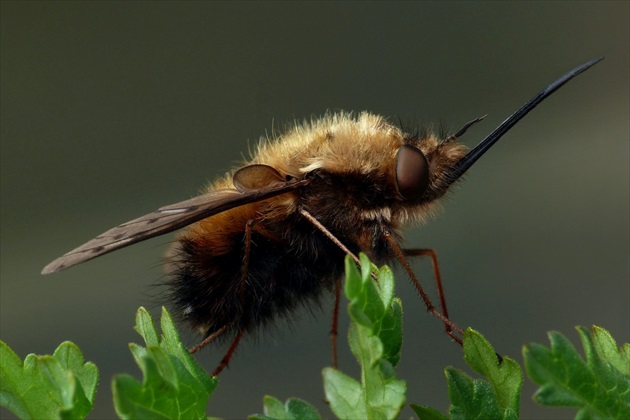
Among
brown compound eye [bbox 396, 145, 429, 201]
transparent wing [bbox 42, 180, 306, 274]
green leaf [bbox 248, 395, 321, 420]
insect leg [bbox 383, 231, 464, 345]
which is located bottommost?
insect leg [bbox 383, 231, 464, 345]

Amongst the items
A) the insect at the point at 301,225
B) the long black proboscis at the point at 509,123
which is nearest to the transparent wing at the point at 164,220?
the insect at the point at 301,225

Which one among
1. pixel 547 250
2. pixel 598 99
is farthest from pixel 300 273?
pixel 598 99

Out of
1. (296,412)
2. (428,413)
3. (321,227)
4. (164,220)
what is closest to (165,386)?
(296,412)

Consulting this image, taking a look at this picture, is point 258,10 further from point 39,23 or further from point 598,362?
point 598,362

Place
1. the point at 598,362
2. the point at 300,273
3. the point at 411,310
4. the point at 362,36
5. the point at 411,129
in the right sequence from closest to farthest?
the point at 598,362 → the point at 300,273 → the point at 411,129 → the point at 411,310 → the point at 362,36

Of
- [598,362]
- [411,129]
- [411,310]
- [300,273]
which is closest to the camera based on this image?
[598,362]

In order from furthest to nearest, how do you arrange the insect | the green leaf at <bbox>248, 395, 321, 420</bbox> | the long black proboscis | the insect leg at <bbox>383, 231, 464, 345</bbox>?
the insect, the insect leg at <bbox>383, 231, 464, 345</bbox>, the long black proboscis, the green leaf at <bbox>248, 395, 321, 420</bbox>

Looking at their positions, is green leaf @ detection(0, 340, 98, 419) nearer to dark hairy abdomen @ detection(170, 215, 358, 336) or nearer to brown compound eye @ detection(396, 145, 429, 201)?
dark hairy abdomen @ detection(170, 215, 358, 336)

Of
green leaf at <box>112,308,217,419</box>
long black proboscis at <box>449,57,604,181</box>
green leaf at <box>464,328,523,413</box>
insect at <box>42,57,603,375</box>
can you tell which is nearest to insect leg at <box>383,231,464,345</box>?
insect at <box>42,57,603,375</box>

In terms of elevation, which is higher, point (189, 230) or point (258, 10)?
point (258, 10)
